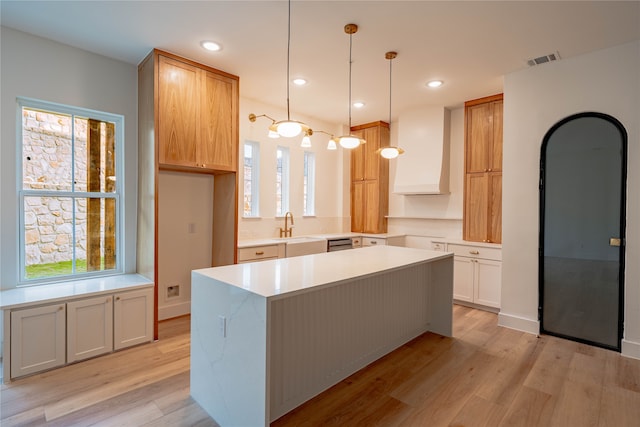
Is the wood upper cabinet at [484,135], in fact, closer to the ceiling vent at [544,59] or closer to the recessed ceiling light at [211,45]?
the ceiling vent at [544,59]

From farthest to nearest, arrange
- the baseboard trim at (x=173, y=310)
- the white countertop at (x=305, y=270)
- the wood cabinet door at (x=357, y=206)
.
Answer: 1. the wood cabinet door at (x=357, y=206)
2. the baseboard trim at (x=173, y=310)
3. the white countertop at (x=305, y=270)

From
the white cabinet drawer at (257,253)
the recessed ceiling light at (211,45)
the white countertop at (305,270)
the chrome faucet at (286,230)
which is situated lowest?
the white cabinet drawer at (257,253)

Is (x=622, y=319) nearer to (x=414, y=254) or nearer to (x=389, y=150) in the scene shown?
(x=414, y=254)

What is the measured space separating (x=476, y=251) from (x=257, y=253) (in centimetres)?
279

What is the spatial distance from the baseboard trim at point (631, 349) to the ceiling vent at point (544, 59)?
108 inches

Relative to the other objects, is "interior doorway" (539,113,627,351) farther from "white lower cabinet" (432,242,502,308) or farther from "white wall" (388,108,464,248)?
"white wall" (388,108,464,248)

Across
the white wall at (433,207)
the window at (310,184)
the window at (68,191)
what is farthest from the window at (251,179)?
the white wall at (433,207)

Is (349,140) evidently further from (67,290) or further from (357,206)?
(357,206)

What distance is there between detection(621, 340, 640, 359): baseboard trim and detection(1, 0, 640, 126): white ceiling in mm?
2709

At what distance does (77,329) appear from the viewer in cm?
271

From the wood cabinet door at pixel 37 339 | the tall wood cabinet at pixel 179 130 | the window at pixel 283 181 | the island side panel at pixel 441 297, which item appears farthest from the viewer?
the window at pixel 283 181

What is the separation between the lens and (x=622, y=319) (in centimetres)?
297

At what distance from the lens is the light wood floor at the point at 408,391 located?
203cm

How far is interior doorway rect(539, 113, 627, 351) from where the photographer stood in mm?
3029
